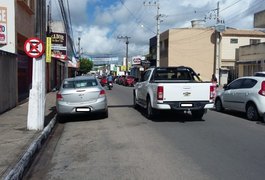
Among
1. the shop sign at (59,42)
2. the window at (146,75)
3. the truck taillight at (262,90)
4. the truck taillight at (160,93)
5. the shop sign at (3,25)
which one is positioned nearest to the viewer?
the truck taillight at (160,93)

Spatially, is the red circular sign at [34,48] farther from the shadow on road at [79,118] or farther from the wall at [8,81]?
the wall at [8,81]

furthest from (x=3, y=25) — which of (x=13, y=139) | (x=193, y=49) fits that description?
(x=193, y=49)

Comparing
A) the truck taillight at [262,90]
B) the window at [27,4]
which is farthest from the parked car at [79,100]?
the window at [27,4]

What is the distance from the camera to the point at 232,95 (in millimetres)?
15344

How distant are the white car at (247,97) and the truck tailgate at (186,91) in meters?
1.86

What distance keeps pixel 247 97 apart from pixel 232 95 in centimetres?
132

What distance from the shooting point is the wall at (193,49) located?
5228 centimetres

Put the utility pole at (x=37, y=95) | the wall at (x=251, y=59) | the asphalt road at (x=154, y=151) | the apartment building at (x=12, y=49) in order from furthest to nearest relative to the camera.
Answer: the wall at (x=251, y=59), the apartment building at (x=12, y=49), the utility pole at (x=37, y=95), the asphalt road at (x=154, y=151)

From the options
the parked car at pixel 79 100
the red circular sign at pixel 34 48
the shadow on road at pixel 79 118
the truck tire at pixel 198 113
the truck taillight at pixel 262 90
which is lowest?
the shadow on road at pixel 79 118

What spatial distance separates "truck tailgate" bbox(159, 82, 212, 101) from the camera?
1270 centimetres

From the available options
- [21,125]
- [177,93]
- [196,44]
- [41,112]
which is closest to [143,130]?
[177,93]

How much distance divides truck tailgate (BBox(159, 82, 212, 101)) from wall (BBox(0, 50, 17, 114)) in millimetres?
6472

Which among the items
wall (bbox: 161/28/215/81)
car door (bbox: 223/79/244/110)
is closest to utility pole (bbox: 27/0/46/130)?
car door (bbox: 223/79/244/110)

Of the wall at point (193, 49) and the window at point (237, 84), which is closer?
the window at point (237, 84)
